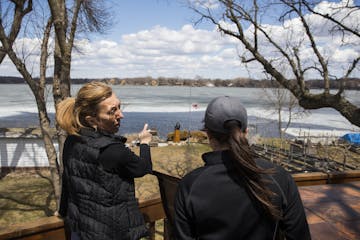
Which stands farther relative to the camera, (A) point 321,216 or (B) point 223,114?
(A) point 321,216

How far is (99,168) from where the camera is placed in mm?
1737

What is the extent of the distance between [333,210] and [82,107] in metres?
2.58

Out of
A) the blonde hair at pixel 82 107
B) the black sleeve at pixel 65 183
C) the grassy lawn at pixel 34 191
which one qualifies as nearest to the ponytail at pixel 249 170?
the blonde hair at pixel 82 107

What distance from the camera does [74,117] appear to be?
1895 mm

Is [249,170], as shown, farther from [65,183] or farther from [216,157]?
[65,183]

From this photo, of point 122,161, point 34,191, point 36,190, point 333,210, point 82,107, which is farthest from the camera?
point 36,190

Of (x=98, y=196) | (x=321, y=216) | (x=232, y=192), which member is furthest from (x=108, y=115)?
(x=321, y=216)

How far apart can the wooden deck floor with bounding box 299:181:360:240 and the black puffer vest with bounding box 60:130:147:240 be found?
1.53m

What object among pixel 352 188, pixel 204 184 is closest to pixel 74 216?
pixel 204 184

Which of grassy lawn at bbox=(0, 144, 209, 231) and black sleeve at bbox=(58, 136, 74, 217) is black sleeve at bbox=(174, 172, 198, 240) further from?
grassy lawn at bbox=(0, 144, 209, 231)

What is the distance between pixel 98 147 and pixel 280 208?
1028mm

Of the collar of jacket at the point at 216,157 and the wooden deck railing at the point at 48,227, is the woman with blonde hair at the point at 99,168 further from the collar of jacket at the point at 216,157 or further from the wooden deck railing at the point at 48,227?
the collar of jacket at the point at 216,157

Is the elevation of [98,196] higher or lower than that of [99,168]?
lower

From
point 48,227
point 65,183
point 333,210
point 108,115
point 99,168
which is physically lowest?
point 333,210
